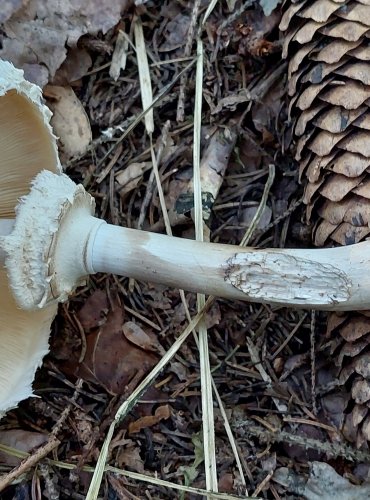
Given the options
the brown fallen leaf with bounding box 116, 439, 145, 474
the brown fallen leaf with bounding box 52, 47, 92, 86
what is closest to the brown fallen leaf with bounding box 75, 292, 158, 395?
the brown fallen leaf with bounding box 116, 439, 145, 474

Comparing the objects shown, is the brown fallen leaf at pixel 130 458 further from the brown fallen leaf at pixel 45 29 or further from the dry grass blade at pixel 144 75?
the brown fallen leaf at pixel 45 29

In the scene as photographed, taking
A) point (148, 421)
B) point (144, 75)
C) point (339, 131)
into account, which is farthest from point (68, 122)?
point (148, 421)

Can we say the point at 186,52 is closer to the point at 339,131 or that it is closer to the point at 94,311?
the point at 339,131

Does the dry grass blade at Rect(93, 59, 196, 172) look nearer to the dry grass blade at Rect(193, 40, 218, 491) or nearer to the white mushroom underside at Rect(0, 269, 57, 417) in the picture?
the dry grass blade at Rect(193, 40, 218, 491)

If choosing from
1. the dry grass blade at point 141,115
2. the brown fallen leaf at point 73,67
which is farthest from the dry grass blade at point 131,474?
the brown fallen leaf at point 73,67

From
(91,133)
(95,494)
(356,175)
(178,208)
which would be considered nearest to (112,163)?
(91,133)

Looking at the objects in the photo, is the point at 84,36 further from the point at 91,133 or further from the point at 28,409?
the point at 28,409
